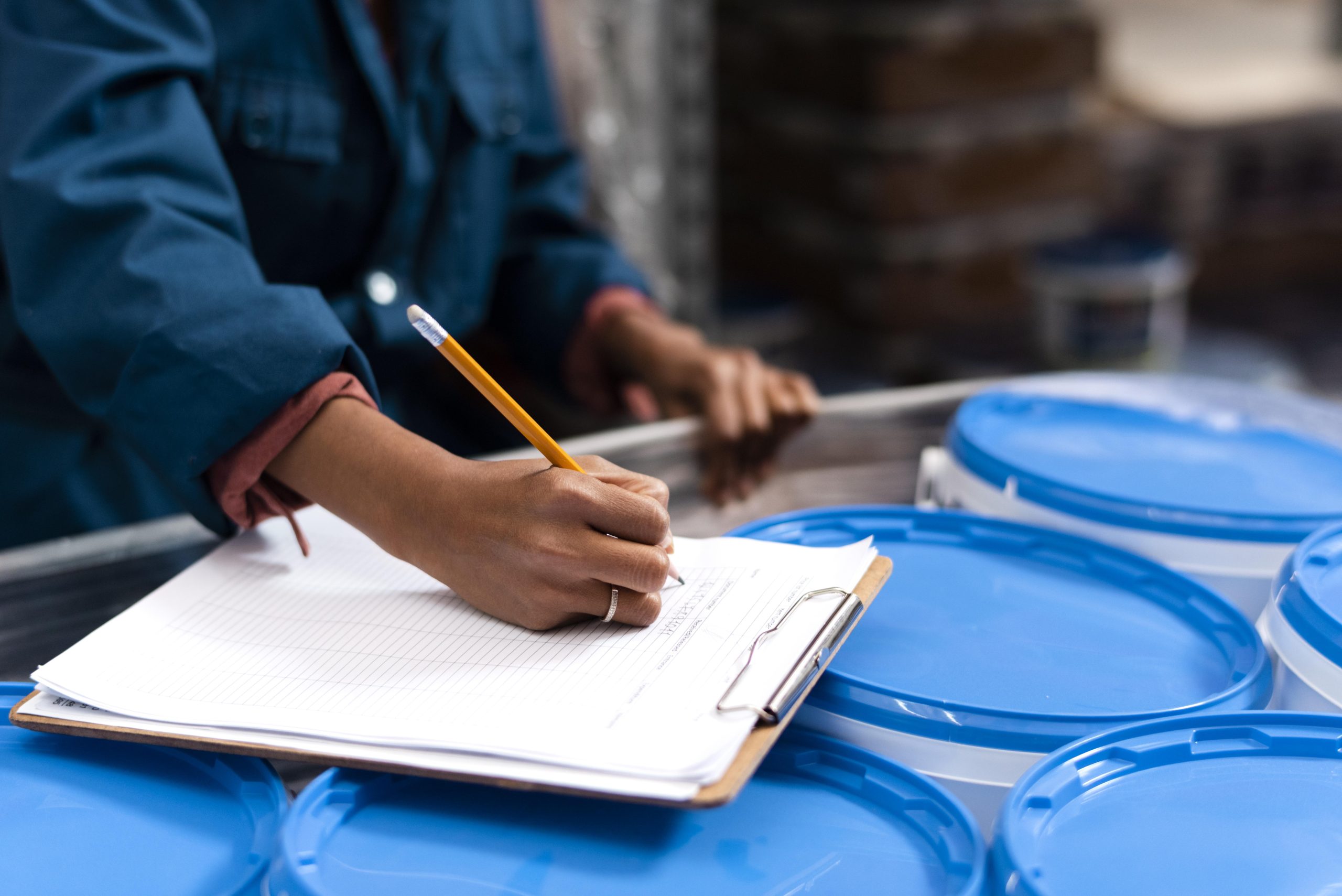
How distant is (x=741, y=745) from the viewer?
50 cm

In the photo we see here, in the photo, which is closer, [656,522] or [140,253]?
[656,522]

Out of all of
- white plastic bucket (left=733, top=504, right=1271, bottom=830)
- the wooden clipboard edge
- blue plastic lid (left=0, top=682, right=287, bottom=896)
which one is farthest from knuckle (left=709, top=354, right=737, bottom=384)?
blue plastic lid (left=0, top=682, right=287, bottom=896)

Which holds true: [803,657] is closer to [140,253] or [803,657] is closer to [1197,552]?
[1197,552]

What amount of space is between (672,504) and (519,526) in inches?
13.0

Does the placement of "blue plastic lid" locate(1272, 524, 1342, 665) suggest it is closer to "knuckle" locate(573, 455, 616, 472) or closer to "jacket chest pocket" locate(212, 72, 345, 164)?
"knuckle" locate(573, 455, 616, 472)

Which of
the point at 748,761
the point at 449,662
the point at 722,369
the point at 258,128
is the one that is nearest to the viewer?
the point at 748,761

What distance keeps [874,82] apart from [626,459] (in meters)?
1.63

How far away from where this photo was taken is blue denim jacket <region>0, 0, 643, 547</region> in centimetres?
72

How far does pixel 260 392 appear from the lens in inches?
27.3

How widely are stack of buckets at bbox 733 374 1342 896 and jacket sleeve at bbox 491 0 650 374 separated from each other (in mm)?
497

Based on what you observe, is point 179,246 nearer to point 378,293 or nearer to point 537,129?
point 378,293

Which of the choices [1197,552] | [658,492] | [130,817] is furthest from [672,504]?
[130,817]

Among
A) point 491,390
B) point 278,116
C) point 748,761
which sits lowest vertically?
point 748,761

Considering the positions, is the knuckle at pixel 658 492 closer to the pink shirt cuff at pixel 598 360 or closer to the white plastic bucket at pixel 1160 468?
the white plastic bucket at pixel 1160 468
